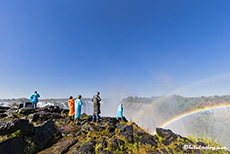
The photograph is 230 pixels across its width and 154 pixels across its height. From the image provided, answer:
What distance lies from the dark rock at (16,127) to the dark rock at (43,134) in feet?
1.42

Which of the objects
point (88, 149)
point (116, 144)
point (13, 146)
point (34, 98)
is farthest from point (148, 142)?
point (34, 98)

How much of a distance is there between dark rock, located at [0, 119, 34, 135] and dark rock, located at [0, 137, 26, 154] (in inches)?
25.4

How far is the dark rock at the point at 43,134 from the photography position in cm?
572

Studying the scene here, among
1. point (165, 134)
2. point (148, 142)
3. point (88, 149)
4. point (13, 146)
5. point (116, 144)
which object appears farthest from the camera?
point (165, 134)

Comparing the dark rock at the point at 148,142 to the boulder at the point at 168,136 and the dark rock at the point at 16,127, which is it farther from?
the dark rock at the point at 16,127

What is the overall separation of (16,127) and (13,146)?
1.16 meters

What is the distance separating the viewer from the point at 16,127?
5223mm

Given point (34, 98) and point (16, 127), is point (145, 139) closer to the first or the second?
point (16, 127)

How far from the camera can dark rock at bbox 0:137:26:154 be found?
3.96m

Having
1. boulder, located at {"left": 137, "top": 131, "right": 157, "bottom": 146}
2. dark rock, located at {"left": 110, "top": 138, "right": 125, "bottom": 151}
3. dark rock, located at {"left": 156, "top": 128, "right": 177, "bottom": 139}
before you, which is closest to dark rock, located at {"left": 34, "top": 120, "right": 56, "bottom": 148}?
dark rock, located at {"left": 110, "top": 138, "right": 125, "bottom": 151}

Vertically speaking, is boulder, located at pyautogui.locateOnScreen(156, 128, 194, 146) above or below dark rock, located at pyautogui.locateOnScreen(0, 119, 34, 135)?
below

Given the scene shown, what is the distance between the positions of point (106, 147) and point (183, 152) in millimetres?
3836

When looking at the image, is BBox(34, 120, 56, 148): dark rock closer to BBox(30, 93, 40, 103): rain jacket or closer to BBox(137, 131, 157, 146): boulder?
BBox(137, 131, 157, 146): boulder

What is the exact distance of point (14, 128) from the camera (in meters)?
5.15
